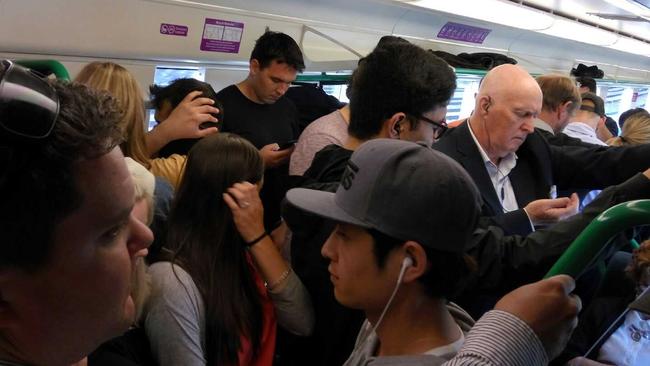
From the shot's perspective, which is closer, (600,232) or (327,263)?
(600,232)

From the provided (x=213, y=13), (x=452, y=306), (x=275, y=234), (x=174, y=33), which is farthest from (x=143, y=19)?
(x=452, y=306)

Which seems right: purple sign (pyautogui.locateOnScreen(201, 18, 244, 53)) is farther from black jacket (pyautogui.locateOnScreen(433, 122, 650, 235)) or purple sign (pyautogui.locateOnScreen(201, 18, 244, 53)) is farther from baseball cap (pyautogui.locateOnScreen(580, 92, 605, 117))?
baseball cap (pyautogui.locateOnScreen(580, 92, 605, 117))

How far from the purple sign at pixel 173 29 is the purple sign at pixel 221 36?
18 centimetres

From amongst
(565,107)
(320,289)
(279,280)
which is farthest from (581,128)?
(279,280)

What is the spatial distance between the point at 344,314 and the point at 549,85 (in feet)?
8.88

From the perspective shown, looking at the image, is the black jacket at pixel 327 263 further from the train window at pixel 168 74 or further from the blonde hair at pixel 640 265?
the train window at pixel 168 74

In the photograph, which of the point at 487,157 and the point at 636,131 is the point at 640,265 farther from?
the point at 636,131

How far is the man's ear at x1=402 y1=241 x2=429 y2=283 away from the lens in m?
1.28

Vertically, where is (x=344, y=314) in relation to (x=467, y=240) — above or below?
below

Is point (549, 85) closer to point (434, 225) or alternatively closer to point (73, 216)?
point (434, 225)

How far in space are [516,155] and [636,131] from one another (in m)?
2.74

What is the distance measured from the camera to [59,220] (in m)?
0.76

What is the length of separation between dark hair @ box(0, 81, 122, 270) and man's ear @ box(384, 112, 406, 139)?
1.48 metres

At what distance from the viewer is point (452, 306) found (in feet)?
4.78
